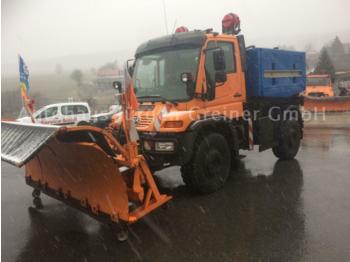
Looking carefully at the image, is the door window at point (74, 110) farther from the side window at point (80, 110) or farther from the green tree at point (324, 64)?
the green tree at point (324, 64)

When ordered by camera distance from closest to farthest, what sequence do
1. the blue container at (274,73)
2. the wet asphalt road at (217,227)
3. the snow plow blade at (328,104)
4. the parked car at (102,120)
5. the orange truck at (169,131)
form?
the wet asphalt road at (217,227) < the orange truck at (169,131) < the blue container at (274,73) < the parked car at (102,120) < the snow plow blade at (328,104)

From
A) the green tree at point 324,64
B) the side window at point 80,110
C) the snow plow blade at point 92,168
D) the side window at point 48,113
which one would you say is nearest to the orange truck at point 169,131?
the snow plow blade at point 92,168

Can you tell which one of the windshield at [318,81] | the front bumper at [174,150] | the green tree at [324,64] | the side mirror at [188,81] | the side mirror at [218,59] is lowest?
the front bumper at [174,150]

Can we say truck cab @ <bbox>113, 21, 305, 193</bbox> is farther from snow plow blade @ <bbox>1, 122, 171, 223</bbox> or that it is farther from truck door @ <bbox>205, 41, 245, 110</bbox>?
snow plow blade @ <bbox>1, 122, 171, 223</bbox>

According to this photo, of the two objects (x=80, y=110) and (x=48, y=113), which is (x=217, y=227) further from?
(x=80, y=110)

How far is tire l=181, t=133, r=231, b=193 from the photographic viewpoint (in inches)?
201

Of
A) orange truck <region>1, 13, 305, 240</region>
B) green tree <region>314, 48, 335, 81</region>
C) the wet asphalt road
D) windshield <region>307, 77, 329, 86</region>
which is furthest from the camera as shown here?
green tree <region>314, 48, 335, 81</region>

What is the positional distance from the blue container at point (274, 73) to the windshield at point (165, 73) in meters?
1.61

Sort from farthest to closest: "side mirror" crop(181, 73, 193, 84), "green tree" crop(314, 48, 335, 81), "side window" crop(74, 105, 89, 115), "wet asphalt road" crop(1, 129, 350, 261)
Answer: "green tree" crop(314, 48, 335, 81)
"side window" crop(74, 105, 89, 115)
"side mirror" crop(181, 73, 193, 84)
"wet asphalt road" crop(1, 129, 350, 261)

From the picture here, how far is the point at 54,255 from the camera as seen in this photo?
3.69 m

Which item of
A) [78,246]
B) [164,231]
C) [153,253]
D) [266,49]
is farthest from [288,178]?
[78,246]

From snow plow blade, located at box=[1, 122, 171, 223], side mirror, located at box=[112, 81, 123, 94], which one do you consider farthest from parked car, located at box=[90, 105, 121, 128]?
snow plow blade, located at box=[1, 122, 171, 223]

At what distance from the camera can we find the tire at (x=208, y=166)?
201 inches

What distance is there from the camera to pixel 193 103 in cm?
512
